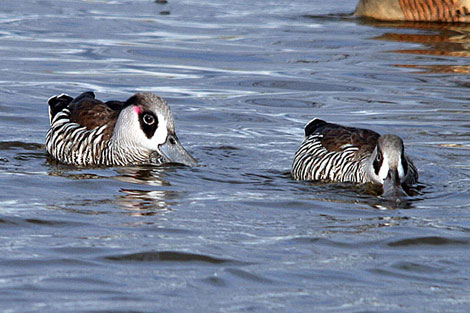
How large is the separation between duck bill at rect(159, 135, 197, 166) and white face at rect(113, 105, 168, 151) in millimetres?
64

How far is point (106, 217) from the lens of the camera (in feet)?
29.1

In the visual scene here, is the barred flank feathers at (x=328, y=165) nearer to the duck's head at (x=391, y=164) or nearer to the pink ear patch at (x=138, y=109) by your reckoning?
the duck's head at (x=391, y=164)

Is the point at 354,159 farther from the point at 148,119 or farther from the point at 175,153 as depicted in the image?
the point at 148,119

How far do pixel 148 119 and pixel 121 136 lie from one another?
0.33 metres

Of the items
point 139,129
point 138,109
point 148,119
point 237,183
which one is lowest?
point 237,183

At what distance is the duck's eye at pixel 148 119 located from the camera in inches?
449

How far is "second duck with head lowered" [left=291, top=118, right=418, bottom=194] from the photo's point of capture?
10.2 meters

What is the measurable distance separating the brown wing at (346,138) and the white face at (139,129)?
160 centimetres

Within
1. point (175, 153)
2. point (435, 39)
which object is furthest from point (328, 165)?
point (435, 39)

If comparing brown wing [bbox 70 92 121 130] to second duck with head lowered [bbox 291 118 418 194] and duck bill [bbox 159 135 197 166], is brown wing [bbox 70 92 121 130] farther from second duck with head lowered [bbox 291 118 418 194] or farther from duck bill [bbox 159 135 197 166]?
second duck with head lowered [bbox 291 118 418 194]

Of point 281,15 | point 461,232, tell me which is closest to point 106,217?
point 461,232

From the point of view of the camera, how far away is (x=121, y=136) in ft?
37.8

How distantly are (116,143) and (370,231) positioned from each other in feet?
12.3

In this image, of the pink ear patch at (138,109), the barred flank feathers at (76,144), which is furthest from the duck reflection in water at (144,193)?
the pink ear patch at (138,109)
